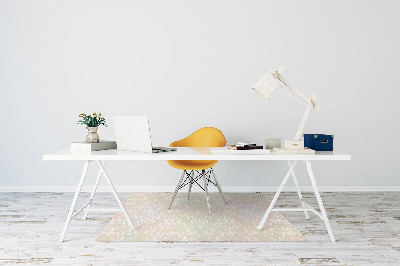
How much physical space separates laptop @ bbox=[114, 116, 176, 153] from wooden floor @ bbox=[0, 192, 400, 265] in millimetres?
677

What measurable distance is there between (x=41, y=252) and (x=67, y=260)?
9.7 inches

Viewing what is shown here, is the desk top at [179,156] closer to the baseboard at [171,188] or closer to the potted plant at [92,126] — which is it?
the potted plant at [92,126]

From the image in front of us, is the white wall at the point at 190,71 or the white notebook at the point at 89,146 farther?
the white wall at the point at 190,71

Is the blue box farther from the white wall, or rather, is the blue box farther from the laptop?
the white wall

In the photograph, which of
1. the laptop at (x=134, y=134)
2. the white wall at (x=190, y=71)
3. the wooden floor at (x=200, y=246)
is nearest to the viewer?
the wooden floor at (x=200, y=246)

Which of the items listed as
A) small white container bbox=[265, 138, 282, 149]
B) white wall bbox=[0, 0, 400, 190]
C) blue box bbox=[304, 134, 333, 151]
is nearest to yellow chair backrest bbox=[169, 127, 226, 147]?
white wall bbox=[0, 0, 400, 190]

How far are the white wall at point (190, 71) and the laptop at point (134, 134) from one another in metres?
1.53

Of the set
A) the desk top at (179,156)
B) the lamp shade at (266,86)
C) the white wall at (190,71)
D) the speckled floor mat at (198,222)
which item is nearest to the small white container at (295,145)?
the desk top at (179,156)

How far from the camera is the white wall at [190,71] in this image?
3.70m

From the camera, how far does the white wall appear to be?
3.70 m

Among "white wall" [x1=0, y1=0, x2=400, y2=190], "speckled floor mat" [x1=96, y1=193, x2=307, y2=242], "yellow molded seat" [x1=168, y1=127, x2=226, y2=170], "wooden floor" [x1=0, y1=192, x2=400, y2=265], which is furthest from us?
"white wall" [x1=0, y1=0, x2=400, y2=190]

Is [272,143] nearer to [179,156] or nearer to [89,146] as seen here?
[179,156]

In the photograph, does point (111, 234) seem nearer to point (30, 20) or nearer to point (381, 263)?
point (381, 263)

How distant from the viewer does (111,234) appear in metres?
2.27
